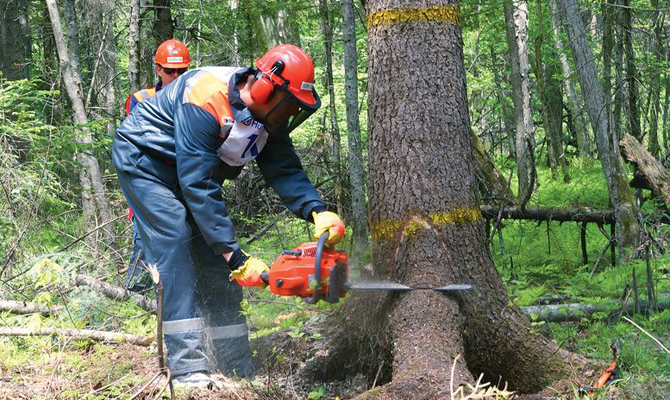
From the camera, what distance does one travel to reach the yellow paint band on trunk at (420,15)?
3500 millimetres

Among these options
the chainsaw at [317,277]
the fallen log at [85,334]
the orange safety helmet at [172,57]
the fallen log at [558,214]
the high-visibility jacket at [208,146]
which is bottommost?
the fallen log at [85,334]

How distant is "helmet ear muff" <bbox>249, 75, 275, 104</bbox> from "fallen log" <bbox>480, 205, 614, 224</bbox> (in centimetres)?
400

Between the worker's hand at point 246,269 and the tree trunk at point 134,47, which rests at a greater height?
the tree trunk at point 134,47

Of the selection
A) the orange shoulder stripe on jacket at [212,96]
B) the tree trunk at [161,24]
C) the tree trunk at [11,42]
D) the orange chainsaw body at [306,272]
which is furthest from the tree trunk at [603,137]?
the tree trunk at [11,42]

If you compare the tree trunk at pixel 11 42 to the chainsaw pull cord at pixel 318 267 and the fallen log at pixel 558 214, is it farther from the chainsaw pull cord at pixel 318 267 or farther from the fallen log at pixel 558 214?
the chainsaw pull cord at pixel 318 267

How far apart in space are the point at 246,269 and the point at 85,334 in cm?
152

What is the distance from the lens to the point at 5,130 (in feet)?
18.8

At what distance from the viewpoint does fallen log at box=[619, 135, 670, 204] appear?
→ 251 inches

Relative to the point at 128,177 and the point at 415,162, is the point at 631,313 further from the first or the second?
the point at 128,177

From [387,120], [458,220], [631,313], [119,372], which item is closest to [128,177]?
[119,372]

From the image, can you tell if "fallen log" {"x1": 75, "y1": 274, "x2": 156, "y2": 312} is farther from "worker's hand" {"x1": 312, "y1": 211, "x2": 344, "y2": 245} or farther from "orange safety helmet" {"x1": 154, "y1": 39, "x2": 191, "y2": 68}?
"orange safety helmet" {"x1": 154, "y1": 39, "x2": 191, "y2": 68}

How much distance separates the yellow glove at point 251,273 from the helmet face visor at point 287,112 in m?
0.87

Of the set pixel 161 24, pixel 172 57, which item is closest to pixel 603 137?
pixel 172 57

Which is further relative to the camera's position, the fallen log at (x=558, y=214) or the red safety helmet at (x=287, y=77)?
the fallen log at (x=558, y=214)
